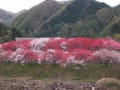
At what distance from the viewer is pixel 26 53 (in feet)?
138

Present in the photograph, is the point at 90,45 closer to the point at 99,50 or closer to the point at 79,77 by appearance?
the point at 99,50

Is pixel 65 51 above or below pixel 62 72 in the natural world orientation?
above

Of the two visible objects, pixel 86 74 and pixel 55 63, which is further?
pixel 55 63

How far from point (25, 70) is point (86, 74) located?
21.1 feet

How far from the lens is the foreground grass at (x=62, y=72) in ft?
120

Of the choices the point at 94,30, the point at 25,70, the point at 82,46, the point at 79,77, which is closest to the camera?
the point at 79,77

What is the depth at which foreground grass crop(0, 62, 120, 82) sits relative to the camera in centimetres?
3656

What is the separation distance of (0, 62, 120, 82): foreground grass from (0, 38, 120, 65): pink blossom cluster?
878mm

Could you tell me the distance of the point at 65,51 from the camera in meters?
42.3

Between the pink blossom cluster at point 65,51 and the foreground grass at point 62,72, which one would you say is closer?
the foreground grass at point 62,72

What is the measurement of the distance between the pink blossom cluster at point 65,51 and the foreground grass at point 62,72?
88 cm

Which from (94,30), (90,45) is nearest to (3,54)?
(90,45)

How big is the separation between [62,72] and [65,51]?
16.2 feet

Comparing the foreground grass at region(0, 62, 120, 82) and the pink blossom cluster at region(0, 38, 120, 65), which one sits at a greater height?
the pink blossom cluster at region(0, 38, 120, 65)
